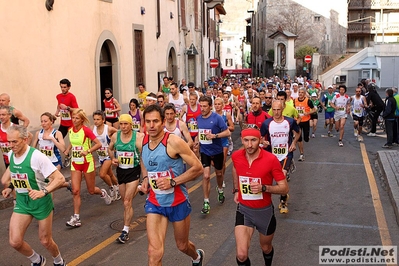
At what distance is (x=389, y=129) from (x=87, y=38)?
8.94 metres

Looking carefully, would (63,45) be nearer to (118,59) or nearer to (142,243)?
(118,59)

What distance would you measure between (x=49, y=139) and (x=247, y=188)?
4119mm

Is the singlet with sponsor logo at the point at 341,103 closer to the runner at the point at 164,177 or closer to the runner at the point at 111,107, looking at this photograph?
the runner at the point at 111,107

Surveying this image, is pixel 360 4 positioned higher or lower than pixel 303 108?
higher

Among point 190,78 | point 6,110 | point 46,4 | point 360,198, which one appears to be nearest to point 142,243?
point 6,110

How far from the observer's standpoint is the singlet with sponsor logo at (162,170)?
5.20m

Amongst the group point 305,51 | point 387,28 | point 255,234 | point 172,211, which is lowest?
point 255,234

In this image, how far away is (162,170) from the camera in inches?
206

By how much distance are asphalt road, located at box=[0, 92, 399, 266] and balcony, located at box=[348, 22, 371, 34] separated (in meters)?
53.3

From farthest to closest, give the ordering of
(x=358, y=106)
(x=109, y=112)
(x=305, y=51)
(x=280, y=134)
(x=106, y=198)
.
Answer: (x=305, y=51) < (x=358, y=106) < (x=109, y=112) < (x=106, y=198) < (x=280, y=134)

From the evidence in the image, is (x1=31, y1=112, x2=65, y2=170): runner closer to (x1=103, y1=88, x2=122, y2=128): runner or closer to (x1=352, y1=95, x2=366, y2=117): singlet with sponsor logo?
(x1=103, y1=88, x2=122, y2=128): runner

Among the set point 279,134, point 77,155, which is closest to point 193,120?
point 279,134

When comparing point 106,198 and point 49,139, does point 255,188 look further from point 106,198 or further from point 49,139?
point 106,198

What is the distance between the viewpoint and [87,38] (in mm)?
14305
